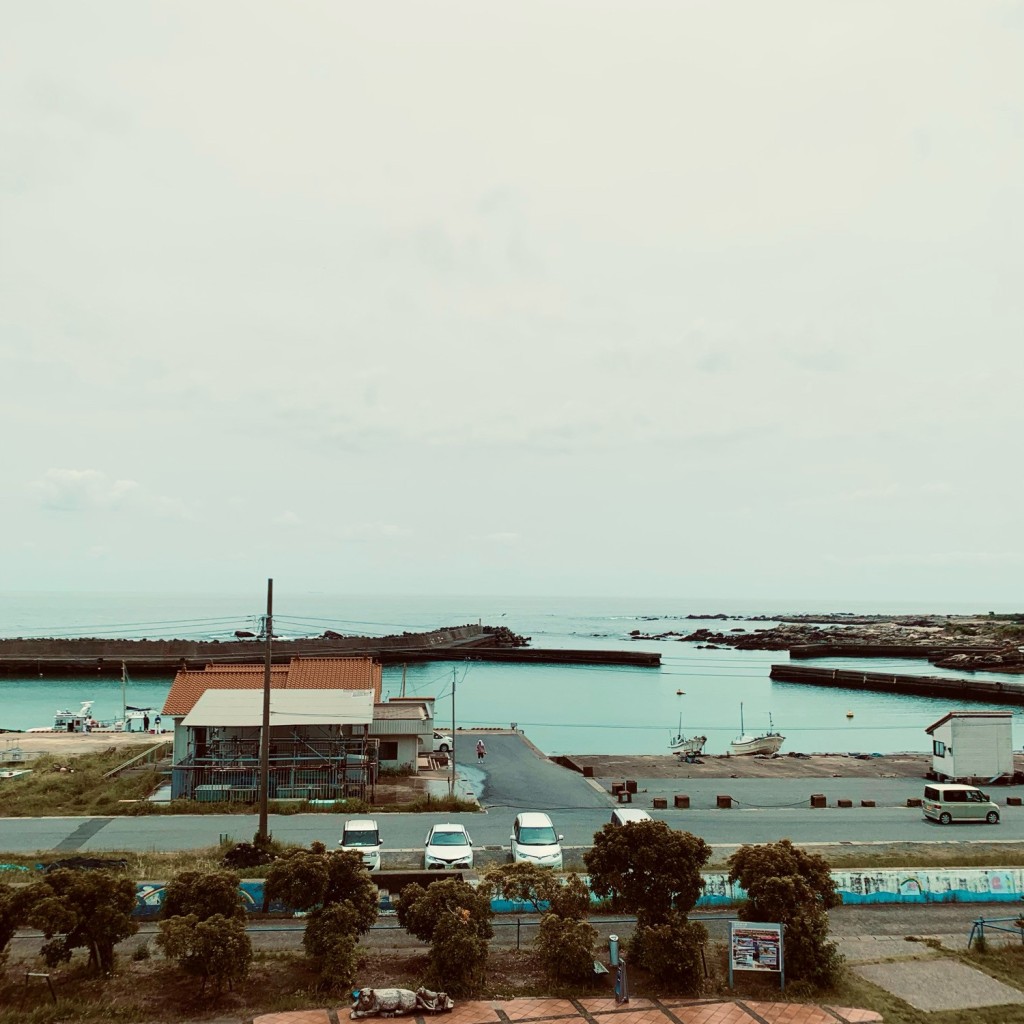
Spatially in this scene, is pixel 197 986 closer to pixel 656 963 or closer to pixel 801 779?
pixel 656 963

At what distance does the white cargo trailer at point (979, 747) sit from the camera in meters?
39.7

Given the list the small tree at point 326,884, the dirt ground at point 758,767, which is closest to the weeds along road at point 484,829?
the small tree at point 326,884

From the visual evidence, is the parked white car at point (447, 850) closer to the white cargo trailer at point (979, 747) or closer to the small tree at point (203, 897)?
the small tree at point (203, 897)

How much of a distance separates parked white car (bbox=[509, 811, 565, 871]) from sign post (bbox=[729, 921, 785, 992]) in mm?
7679

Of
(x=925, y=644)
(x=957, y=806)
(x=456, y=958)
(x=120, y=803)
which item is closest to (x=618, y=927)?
(x=456, y=958)

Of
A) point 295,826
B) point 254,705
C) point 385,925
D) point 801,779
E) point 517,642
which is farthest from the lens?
point 517,642

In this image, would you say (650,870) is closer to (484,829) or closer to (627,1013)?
(627,1013)

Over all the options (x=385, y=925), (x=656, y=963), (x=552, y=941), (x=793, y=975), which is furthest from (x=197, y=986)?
(x=793, y=975)

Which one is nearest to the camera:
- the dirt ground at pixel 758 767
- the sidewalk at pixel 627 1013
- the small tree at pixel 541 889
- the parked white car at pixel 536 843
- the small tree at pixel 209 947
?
the sidewalk at pixel 627 1013

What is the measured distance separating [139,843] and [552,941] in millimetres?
16965

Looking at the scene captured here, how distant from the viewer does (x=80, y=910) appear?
14.4m

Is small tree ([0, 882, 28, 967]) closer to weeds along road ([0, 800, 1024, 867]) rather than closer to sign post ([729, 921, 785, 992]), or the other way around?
weeds along road ([0, 800, 1024, 867])

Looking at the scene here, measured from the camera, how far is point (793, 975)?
50.4ft

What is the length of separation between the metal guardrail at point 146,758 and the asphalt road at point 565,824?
28.3ft
